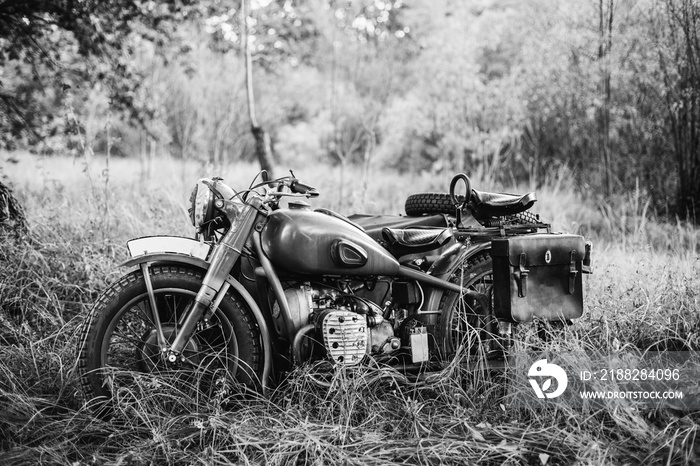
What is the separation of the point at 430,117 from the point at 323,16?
300 centimetres

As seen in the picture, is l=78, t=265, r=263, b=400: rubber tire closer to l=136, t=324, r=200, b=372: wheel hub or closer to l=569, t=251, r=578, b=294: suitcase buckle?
l=136, t=324, r=200, b=372: wheel hub

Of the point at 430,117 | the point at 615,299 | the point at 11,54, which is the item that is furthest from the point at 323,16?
the point at 615,299

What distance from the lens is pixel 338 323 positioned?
2.91 m

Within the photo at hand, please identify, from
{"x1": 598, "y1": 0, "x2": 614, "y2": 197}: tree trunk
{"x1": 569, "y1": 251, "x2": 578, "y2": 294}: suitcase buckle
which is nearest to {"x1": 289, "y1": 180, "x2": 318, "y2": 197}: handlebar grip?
{"x1": 569, "y1": 251, "x2": 578, "y2": 294}: suitcase buckle

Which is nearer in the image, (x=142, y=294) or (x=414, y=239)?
(x=142, y=294)

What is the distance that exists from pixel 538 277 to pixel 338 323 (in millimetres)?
1092

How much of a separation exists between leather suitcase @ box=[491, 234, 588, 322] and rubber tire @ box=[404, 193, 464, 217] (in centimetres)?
60

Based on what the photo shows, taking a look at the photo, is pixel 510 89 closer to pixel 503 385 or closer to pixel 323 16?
pixel 323 16

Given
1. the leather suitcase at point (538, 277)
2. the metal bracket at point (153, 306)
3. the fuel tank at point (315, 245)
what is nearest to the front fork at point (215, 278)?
the metal bracket at point (153, 306)

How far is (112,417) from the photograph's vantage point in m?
2.68

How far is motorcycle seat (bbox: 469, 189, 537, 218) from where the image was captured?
11.4 feet

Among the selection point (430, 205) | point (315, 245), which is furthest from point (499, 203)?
point (315, 245)

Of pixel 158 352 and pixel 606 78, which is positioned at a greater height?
pixel 606 78

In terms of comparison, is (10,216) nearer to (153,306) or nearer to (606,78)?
(153,306)
